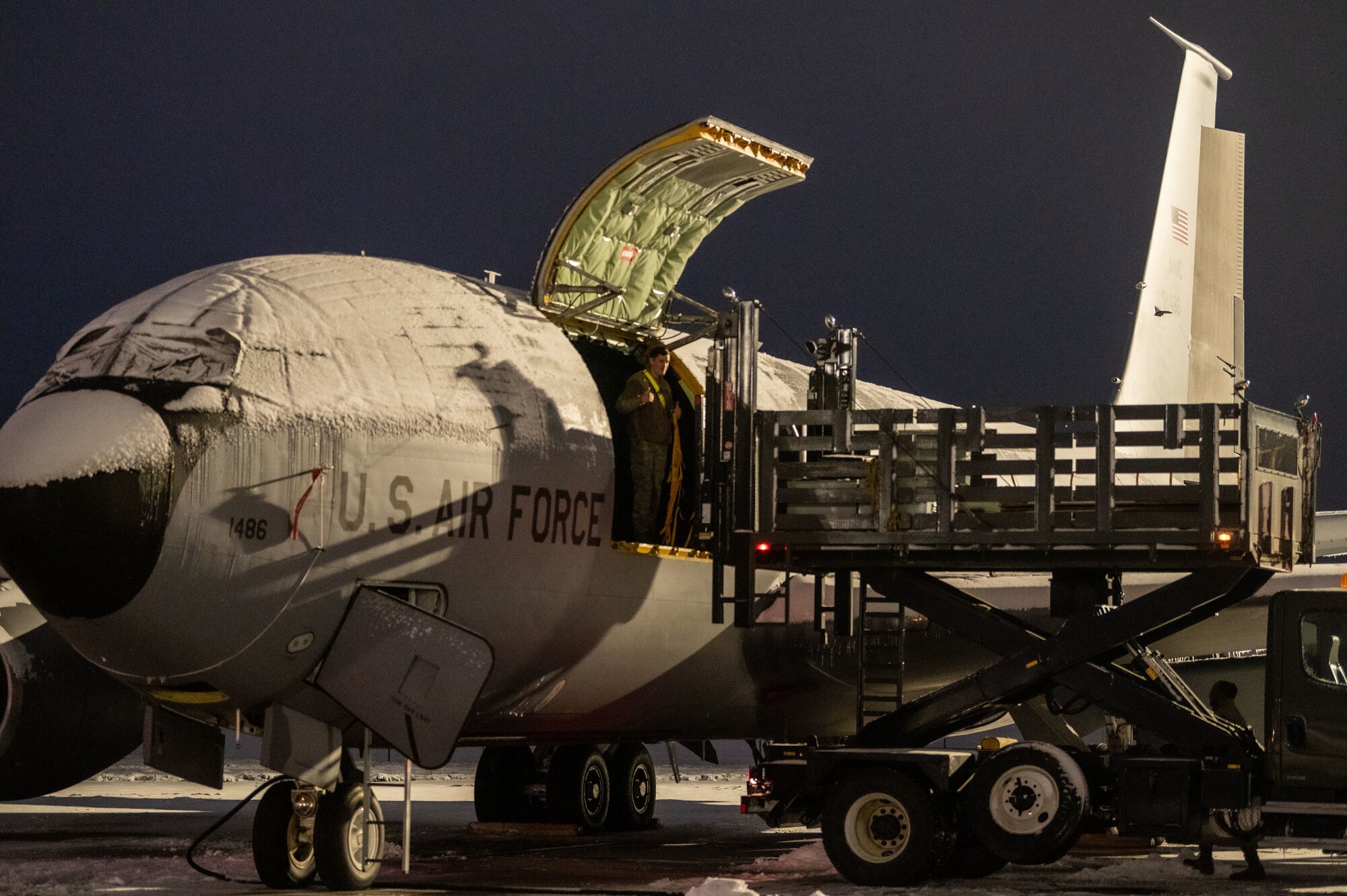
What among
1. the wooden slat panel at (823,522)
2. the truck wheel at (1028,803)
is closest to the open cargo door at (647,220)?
the wooden slat panel at (823,522)

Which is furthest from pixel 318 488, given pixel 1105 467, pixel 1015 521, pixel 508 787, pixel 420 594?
pixel 508 787

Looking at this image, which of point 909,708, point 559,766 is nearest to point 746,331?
point 909,708

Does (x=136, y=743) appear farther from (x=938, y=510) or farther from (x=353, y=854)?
(x=938, y=510)

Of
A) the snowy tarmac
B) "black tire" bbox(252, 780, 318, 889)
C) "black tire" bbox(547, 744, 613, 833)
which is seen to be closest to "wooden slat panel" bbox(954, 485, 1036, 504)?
the snowy tarmac

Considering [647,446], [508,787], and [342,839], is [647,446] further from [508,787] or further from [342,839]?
[508,787]

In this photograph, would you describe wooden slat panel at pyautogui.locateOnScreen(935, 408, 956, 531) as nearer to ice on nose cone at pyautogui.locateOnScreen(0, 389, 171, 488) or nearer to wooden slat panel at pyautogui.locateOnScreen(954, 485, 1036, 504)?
wooden slat panel at pyautogui.locateOnScreen(954, 485, 1036, 504)

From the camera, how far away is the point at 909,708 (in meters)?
14.0

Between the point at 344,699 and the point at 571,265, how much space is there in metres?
4.18

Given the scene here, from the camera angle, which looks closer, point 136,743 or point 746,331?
point 746,331

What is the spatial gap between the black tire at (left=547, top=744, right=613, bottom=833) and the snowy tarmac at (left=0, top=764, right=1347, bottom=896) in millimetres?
343

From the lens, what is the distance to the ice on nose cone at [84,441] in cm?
1139

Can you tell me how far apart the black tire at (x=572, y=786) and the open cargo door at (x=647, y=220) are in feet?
18.1

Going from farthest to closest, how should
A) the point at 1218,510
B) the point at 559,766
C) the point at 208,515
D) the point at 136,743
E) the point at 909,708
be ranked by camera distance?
the point at 559,766
the point at 136,743
the point at 909,708
the point at 1218,510
the point at 208,515

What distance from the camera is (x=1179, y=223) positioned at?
2447 centimetres
